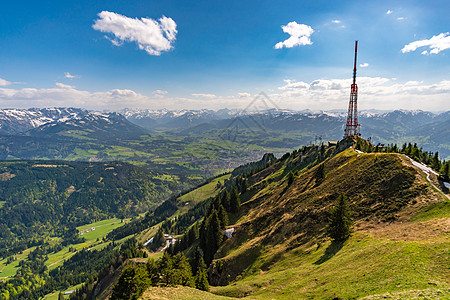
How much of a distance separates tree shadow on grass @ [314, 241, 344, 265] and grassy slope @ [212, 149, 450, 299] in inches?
11.5

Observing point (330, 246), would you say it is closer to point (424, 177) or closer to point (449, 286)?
point (449, 286)

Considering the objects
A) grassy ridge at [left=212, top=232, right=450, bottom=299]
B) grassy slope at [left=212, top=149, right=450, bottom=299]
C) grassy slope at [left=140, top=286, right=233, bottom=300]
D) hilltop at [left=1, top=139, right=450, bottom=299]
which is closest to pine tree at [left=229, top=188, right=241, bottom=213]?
hilltop at [left=1, top=139, right=450, bottom=299]

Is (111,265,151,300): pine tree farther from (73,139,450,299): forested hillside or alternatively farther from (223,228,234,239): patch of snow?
(223,228,234,239): patch of snow

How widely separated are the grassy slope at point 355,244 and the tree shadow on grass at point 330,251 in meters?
0.29

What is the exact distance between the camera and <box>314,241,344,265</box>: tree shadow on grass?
141 ft

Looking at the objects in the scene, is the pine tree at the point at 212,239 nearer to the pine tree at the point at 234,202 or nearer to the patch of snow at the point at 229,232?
the patch of snow at the point at 229,232

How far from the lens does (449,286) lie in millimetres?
22266

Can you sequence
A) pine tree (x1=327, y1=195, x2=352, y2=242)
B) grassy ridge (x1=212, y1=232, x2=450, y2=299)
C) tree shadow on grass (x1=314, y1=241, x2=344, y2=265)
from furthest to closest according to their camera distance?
pine tree (x1=327, y1=195, x2=352, y2=242), tree shadow on grass (x1=314, y1=241, x2=344, y2=265), grassy ridge (x1=212, y1=232, x2=450, y2=299)

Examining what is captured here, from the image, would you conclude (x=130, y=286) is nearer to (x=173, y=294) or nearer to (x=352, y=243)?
(x=173, y=294)

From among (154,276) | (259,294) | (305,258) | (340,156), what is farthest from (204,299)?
(340,156)

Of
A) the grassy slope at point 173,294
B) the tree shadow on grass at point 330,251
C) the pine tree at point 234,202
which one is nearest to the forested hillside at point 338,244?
the tree shadow on grass at point 330,251

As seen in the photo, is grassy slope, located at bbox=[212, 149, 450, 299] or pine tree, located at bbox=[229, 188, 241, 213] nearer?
grassy slope, located at bbox=[212, 149, 450, 299]

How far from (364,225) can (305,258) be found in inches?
610

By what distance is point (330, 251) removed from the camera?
147 ft
